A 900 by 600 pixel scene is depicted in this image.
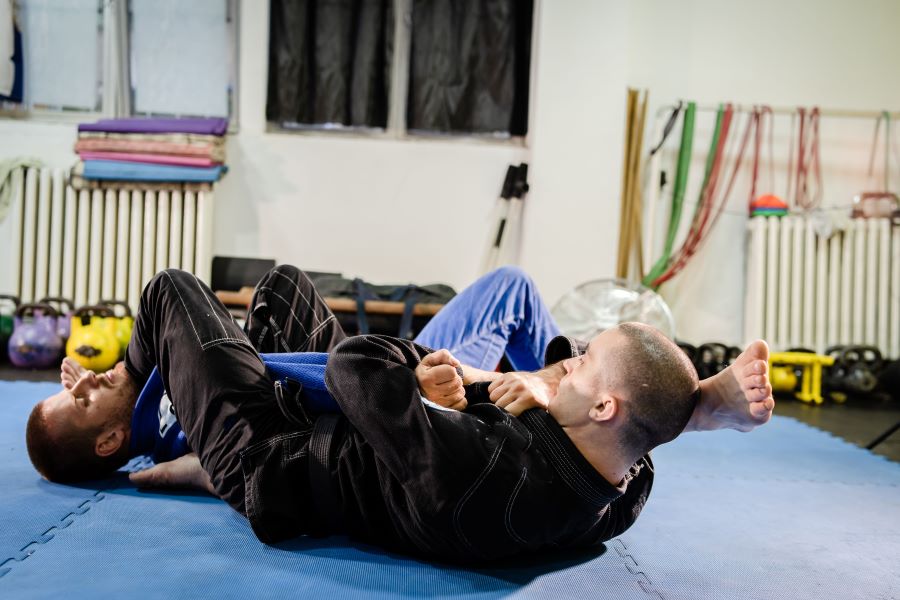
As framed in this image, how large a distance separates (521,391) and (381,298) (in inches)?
126

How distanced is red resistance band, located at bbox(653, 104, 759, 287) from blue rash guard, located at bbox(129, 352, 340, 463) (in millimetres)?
3779

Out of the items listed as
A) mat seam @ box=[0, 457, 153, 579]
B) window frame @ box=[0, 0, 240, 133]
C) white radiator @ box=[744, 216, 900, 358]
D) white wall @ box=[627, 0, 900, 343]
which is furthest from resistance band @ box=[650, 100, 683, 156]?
mat seam @ box=[0, 457, 153, 579]

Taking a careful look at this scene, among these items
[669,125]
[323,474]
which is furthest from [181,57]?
[323,474]

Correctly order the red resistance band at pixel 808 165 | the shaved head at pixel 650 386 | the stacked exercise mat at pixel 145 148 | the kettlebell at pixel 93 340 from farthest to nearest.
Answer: the red resistance band at pixel 808 165
the stacked exercise mat at pixel 145 148
the kettlebell at pixel 93 340
the shaved head at pixel 650 386

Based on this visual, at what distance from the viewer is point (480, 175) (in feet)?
16.6

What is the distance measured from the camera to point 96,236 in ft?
15.5

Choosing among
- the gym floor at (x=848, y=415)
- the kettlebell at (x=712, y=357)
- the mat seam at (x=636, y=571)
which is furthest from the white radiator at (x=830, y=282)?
the mat seam at (x=636, y=571)

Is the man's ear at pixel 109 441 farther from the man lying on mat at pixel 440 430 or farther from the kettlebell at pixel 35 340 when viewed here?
the kettlebell at pixel 35 340

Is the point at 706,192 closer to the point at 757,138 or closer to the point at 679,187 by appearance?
the point at 679,187

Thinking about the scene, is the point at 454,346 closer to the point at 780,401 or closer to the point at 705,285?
the point at 780,401

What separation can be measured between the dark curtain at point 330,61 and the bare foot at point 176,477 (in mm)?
3662

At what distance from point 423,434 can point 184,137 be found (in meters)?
4.07

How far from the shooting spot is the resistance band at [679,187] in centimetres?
486

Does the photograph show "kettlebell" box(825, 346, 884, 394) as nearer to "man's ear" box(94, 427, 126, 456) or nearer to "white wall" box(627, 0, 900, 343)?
"white wall" box(627, 0, 900, 343)
